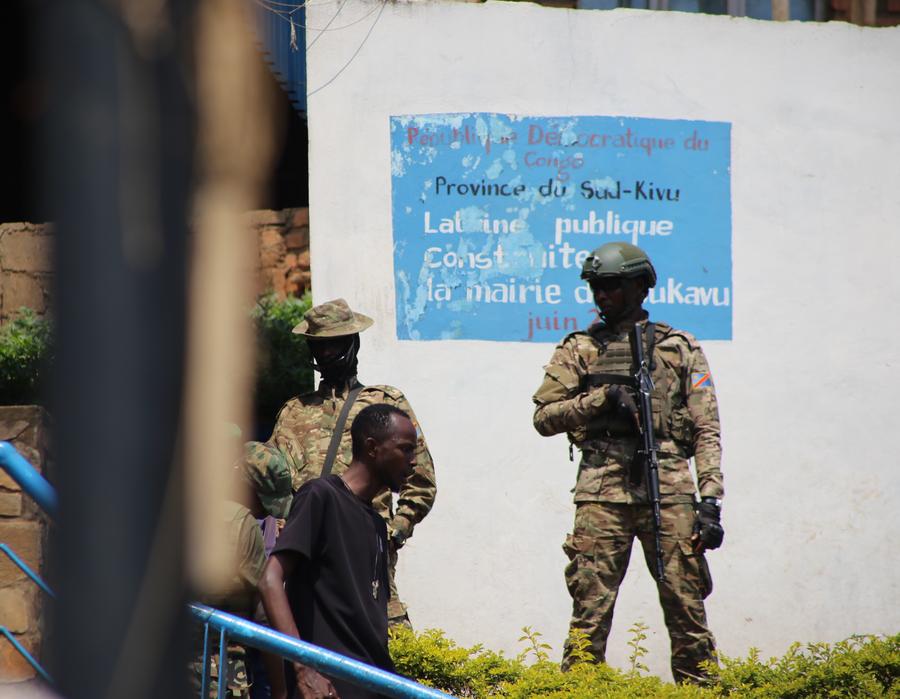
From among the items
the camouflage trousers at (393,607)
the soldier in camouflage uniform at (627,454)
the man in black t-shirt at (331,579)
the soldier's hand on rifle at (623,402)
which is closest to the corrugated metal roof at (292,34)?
the soldier in camouflage uniform at (627,454)

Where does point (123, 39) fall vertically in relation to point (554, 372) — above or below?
above

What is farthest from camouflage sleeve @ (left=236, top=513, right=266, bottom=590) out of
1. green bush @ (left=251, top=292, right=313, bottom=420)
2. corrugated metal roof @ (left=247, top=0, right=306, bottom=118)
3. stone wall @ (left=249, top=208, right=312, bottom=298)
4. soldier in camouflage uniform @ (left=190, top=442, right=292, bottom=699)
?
stone wall @ (left=249, top=208, right=312, bottom=298)

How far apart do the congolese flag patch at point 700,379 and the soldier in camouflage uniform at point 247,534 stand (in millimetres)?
1743

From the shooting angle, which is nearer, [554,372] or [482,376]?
[554,372]

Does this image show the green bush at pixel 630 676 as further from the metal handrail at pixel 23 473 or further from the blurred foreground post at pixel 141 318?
the blurred foreground post at pixel 141 318

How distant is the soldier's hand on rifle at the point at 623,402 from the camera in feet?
17.5

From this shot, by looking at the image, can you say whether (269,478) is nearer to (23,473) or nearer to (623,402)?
(23,473)

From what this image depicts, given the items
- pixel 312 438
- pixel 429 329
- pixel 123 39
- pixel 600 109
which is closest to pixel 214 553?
pixel 123 39

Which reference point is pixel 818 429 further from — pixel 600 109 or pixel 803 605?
pixel 600 109

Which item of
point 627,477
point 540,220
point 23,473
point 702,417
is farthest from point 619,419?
point 23,473

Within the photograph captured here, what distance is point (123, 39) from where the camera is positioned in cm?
113

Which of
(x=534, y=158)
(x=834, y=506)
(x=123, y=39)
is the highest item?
(x=534, y=158)

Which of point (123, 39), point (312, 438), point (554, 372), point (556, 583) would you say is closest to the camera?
point (123, 39)

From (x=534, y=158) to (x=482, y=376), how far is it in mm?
1209
